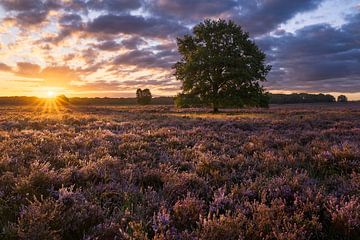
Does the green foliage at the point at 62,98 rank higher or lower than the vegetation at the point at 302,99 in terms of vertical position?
higher

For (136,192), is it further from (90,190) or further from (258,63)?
(258,63)

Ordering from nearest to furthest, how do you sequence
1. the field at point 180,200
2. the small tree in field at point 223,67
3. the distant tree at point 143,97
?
the field at point 180,200 < the small tree in field at point 223,67 < the distant tree at point 143,97

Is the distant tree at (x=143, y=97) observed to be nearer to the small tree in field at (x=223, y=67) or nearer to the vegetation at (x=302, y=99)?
the vegetation at (x=302, y=99)

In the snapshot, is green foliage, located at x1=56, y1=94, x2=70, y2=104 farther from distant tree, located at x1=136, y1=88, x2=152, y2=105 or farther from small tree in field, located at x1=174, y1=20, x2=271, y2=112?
small tree in field, located at x1=174, y1=20, x2=271, y2=112

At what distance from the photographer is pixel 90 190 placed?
17.0ft

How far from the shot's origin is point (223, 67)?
3800 cm

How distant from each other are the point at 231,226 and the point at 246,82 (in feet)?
115

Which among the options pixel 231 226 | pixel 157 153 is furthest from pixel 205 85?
pixel 231 226

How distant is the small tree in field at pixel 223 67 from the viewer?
3675 cm

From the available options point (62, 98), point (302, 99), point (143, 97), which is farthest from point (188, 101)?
point (62, 98)

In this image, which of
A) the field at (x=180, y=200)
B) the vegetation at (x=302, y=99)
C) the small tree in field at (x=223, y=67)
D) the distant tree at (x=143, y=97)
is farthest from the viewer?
the vegetation at (x=302, y=99)

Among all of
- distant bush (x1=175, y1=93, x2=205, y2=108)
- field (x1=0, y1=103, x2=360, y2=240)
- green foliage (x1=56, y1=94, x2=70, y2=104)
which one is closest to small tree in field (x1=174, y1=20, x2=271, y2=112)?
distant bush (x1=175, y1=93, x2=205, y2=108)

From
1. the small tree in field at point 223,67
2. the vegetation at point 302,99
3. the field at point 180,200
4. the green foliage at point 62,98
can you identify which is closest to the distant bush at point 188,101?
the small tree in field at point 223,67

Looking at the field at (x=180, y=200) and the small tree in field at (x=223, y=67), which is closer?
the field at (x=180, y=200)
